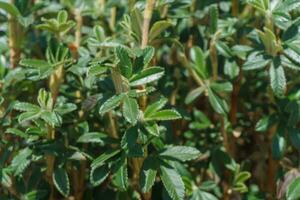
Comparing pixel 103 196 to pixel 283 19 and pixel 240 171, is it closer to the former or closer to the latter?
pixel 240 171

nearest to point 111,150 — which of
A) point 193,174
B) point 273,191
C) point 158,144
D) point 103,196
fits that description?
point 158,144

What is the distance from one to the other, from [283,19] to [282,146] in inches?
12.3

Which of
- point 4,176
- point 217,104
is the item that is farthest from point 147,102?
point 4,176

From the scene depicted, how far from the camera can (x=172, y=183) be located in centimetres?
130

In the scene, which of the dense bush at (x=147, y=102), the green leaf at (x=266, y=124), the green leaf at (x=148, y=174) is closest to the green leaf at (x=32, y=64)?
the dense bush at (x=147, y=102)

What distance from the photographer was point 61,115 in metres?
1.37

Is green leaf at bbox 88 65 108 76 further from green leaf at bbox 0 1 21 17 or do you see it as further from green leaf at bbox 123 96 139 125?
green leaf at bbox 0 1 21 17

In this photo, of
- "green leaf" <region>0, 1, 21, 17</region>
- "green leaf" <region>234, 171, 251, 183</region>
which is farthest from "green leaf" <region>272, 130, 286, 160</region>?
"green leaf" <region>0, 1, 21, 17</region>

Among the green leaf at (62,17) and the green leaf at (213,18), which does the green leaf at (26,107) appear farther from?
the green leaf at (213,18)

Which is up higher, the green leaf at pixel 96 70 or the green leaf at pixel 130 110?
the green leaf at pixel 96 70

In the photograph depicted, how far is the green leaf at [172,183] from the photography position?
1.29m

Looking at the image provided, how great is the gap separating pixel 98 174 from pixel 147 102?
0.91 ft

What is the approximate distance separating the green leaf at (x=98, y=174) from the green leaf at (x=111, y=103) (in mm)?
164

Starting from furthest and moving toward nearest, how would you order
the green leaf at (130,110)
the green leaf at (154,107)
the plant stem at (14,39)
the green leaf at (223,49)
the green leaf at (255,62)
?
the plant stem at (14,39)
the green leaf at (223,49)
the green leaf at (255,62)
the green leaf at (154,107)
the green leaf at (130,110)
